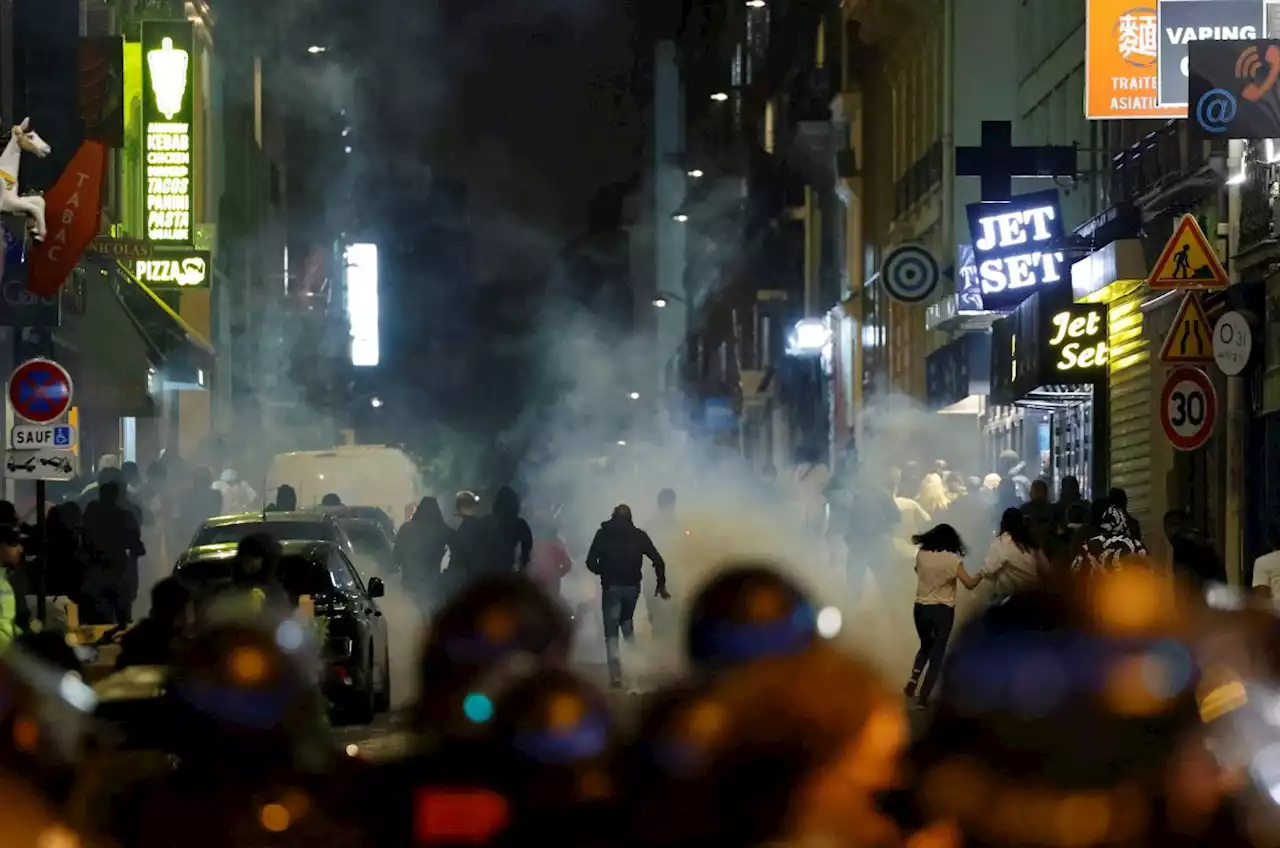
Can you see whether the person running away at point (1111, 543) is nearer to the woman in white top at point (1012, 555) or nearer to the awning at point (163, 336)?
the woman in white top at point (1012, 555)

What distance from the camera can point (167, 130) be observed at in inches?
1315

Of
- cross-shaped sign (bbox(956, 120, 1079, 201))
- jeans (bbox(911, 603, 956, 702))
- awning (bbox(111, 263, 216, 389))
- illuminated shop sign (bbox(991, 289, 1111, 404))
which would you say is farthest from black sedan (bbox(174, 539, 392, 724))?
awning (bbox(111, 263, 216, 389))

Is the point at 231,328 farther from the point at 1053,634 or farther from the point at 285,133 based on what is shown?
the point at 1053,634

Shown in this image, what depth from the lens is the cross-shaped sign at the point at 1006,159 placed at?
26438 millimetres

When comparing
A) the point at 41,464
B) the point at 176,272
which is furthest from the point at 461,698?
the point at 176,272

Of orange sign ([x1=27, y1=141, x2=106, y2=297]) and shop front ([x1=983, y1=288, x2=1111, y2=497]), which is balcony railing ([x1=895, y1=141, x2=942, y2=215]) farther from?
orange sign ([x1=27, y1=141, x2=106, y2=297])

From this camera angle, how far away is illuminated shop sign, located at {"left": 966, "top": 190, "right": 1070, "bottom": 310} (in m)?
26.8

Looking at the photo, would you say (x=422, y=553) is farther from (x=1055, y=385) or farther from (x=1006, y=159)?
(x=1006, y=159)

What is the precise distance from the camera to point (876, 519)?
2606 cm

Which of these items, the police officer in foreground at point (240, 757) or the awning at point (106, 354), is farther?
the awning at point (106, 354)

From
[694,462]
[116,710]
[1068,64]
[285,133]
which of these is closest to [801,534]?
[1068,64]

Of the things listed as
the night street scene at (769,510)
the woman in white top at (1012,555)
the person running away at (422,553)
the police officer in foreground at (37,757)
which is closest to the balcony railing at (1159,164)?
the night street scene at (769,510)

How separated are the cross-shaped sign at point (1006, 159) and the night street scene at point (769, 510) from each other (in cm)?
7

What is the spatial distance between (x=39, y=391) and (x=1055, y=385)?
41.8 feet
